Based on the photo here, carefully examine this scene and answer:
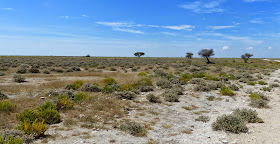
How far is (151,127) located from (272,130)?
15.9ft

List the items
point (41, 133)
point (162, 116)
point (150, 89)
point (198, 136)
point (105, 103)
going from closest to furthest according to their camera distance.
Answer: point (41, 133), point (198, 136), point (162, 116), point (105, 103), point (150, 89)

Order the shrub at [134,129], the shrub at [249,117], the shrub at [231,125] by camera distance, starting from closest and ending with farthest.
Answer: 1. the shrub at [134,129]
2. the shrub at [231,125]
3. the shrub at [249,117]

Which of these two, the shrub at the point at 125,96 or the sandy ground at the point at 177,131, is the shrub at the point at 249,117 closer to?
the sandy ground at the point at 177,131

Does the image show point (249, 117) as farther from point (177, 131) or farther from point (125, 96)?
point (125, 96)

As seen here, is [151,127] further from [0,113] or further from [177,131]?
[0,113]

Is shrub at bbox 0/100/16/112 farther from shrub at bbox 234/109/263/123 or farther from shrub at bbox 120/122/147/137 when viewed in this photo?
shrub at bbox 234/109/263/123

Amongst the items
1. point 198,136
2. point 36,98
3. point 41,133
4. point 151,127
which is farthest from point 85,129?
point 36,98

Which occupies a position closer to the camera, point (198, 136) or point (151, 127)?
point (198, 136)

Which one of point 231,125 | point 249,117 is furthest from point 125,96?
point 249,117

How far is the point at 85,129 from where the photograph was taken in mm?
7117

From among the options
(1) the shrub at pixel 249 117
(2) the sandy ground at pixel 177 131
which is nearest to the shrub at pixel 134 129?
(2) the sandy ground at pixel 177 131

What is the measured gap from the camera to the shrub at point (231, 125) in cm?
693

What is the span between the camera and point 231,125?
710cm

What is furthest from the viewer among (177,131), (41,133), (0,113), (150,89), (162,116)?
(150,89)
